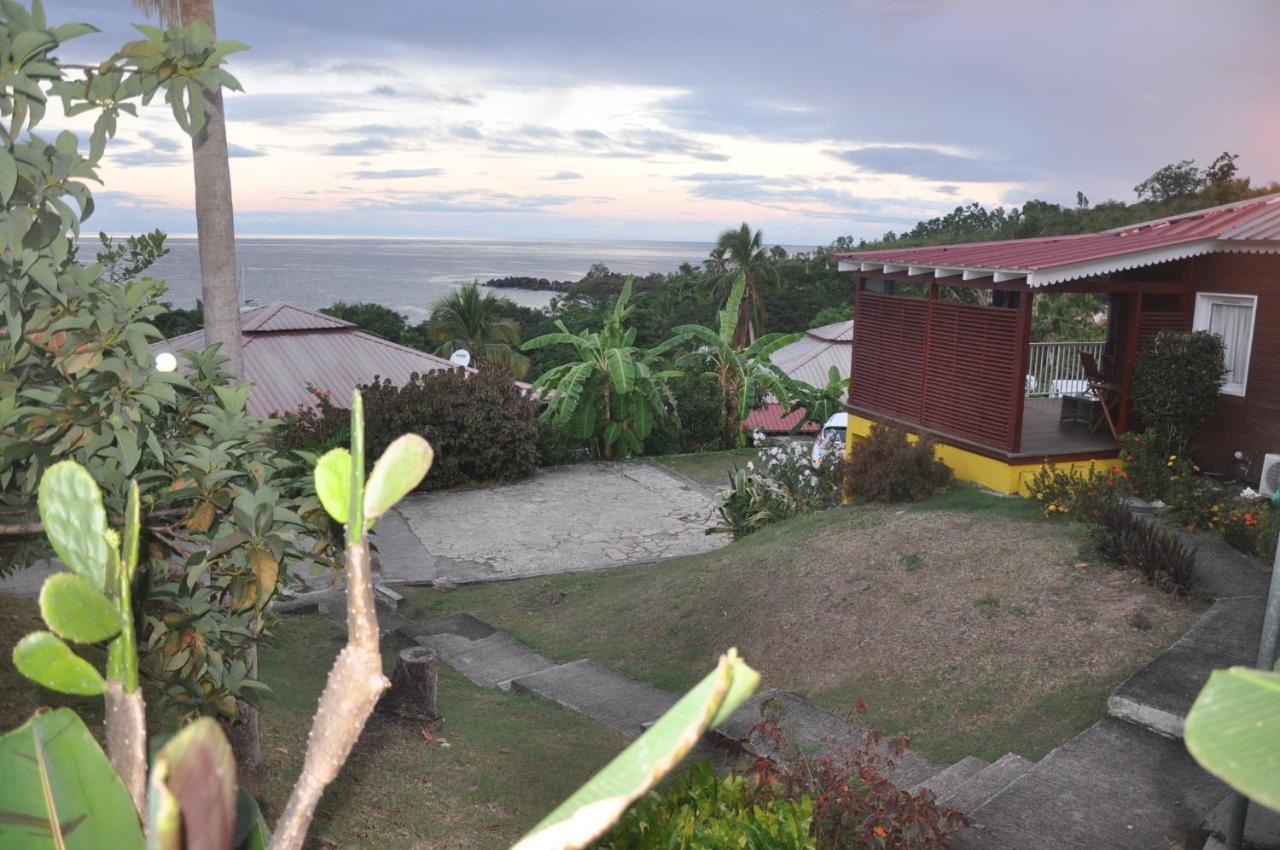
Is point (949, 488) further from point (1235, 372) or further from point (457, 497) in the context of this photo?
point (457, 497)

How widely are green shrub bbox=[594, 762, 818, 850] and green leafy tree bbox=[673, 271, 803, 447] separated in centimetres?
1726

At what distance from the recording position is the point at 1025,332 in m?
11.5

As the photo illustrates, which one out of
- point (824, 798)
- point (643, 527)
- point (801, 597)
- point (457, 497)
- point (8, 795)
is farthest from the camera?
point (457, 497)

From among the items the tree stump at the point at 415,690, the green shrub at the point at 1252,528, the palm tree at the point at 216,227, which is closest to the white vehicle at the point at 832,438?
the green shrub at the point at 1252,528

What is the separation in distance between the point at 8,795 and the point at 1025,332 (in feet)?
38.6

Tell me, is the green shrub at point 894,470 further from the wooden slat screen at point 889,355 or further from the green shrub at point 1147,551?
the green shrub at point 1147,551

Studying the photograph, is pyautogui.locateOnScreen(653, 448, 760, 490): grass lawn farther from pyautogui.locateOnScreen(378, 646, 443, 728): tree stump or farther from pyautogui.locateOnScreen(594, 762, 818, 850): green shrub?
pyautogui.locateOnScreen(594, 762, 818, 850): green shrub

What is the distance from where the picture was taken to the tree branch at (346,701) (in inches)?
35.2

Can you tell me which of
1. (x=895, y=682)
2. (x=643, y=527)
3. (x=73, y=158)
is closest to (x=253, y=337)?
(x=643, y=527)

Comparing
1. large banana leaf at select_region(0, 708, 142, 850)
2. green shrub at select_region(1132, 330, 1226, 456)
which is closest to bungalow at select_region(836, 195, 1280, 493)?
green shrub at select_region(1132, 330, 1226, 456)

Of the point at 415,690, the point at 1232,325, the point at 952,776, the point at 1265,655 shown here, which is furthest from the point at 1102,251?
the point at 415,690

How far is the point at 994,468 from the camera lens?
11.8 meters

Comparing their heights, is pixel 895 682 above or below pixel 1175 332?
below

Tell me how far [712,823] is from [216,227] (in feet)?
24.9
